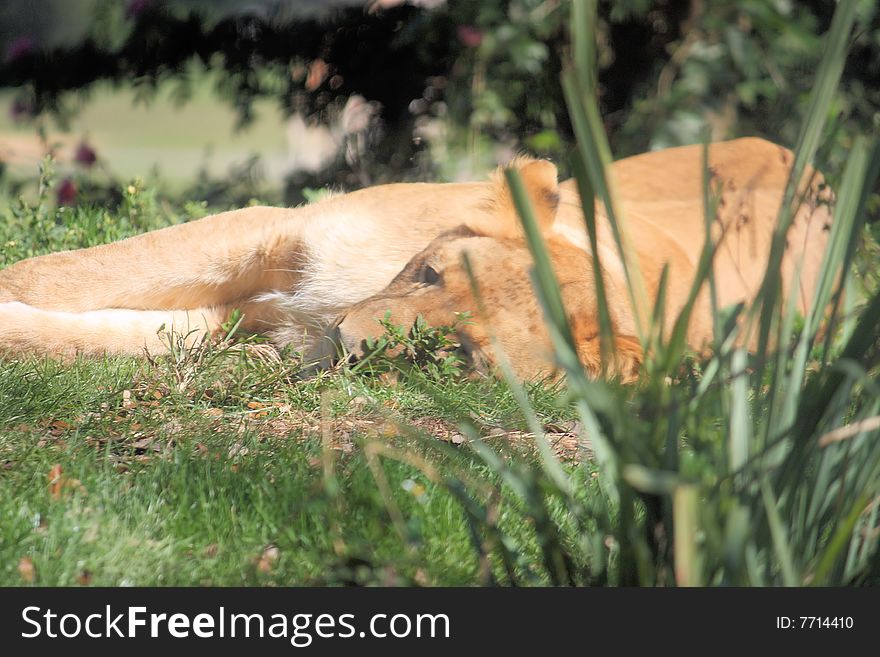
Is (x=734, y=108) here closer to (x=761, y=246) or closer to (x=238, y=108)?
(x=761, y=246)

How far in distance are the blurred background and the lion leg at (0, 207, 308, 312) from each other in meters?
1.96

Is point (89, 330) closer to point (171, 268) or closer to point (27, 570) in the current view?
point (171, 268)

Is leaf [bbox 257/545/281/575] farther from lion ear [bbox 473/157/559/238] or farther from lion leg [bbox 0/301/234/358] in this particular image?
lion ear [bbox 473/157/559/238]

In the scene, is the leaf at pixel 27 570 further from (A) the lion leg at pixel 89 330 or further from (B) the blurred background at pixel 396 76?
(B) the blurred background at pixel 396 76

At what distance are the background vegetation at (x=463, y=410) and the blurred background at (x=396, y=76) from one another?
0.02 metres

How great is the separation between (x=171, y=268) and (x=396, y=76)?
10.5 feet

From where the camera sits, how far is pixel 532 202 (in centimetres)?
357

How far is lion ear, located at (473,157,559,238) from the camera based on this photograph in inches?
138

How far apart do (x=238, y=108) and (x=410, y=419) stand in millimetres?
4168
